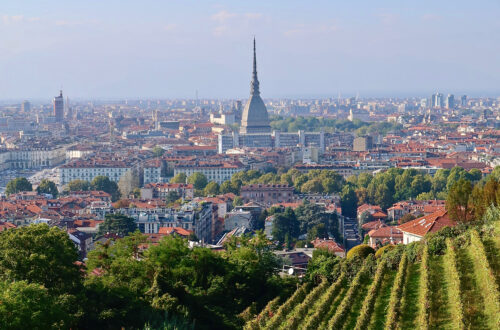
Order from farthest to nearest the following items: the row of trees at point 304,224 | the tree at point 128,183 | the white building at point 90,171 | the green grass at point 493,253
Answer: the white building at point 90,171, the tree at point 128,183, the row of trees at point 304,224, the green grass at point 493,253

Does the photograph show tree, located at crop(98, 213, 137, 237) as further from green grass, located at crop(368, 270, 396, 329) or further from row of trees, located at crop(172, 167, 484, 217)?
green grass, located at crop(368, 270, 396, 329)

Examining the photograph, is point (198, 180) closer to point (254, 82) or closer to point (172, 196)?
point (172, 196)

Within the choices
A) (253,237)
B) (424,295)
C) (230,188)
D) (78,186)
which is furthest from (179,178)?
(424,295)

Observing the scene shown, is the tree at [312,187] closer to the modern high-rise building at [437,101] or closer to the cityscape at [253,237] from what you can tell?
the cityscape at [253,237]

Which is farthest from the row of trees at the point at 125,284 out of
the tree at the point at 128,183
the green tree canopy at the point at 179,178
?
the green tree canopy at the point at 179,178

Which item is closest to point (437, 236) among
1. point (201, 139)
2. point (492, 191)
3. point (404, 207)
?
point (492, 191)

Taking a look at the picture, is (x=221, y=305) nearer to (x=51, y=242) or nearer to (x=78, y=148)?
(x=51, y=242)
